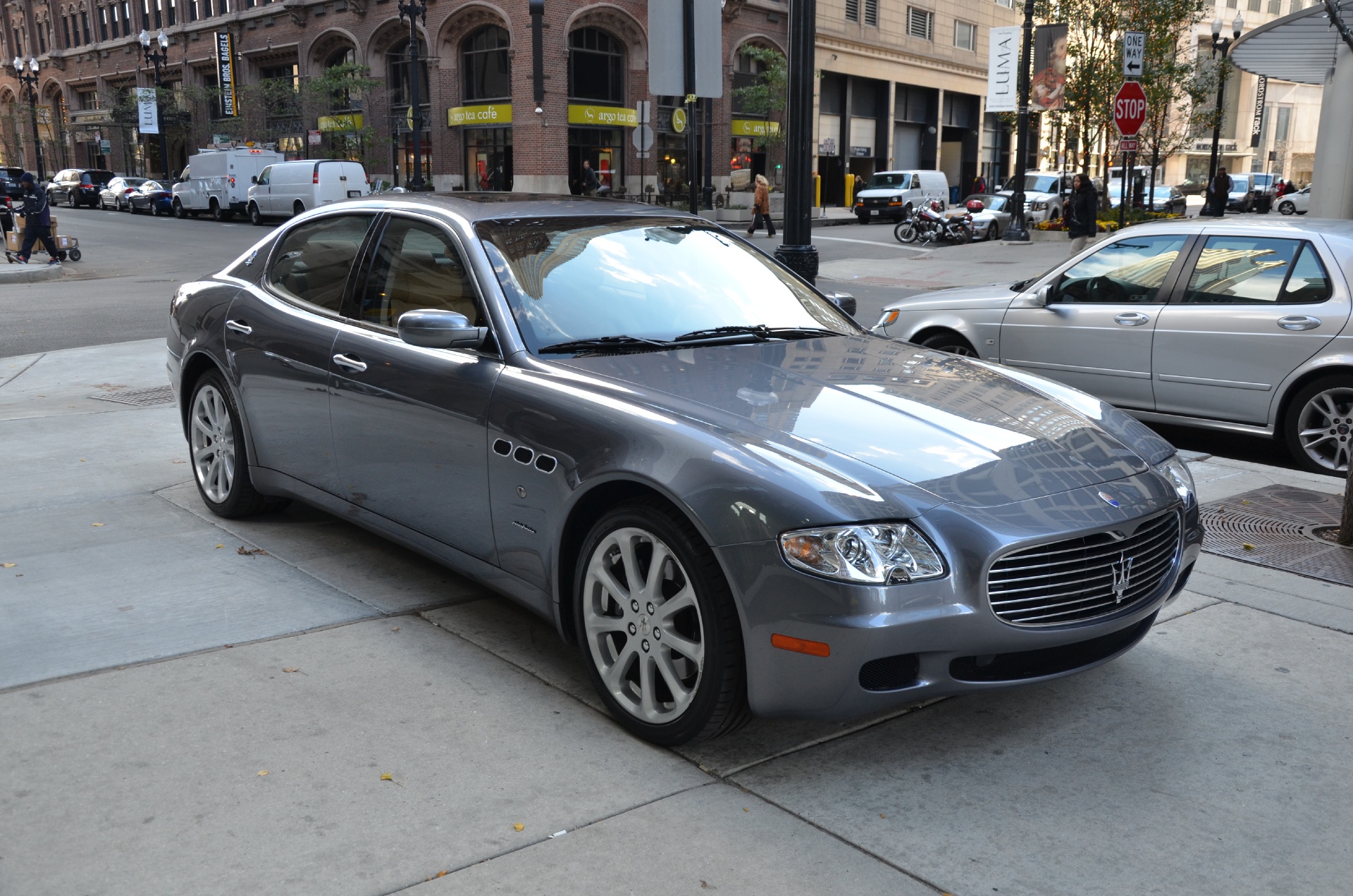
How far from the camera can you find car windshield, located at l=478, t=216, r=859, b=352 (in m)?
4.31

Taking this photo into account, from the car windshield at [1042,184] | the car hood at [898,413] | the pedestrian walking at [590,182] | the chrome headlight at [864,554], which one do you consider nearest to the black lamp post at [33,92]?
the pedestrian walking at [590,182]

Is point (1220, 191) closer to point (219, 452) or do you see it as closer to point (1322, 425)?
point (1322, 425)

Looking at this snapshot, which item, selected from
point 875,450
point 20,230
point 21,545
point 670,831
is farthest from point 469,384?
point 20,230

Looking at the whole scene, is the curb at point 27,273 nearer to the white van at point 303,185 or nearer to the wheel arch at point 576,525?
the white van at point 303,185

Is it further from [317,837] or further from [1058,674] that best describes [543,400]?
[1058,674]

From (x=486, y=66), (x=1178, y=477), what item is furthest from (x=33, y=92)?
(x=1178, y=477)

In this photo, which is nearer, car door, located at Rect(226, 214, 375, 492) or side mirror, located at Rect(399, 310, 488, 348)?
side mirror, located at Rect(399, 310, 488, 348)

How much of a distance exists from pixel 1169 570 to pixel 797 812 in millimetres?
1461

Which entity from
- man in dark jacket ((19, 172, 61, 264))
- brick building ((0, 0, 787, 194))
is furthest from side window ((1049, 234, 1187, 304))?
brick building ((0, 0, 787, 194))

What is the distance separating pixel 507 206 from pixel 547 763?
238cm

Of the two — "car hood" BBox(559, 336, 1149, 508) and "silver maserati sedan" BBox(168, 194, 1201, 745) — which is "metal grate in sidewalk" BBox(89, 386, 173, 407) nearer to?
"silver maserati sedan" BBox(168, 194, 1201, 745)

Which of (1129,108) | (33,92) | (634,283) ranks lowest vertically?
(634,283)

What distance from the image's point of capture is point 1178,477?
399 centimetres

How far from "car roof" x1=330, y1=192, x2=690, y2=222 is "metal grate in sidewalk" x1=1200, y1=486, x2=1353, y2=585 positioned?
304 centimetres
